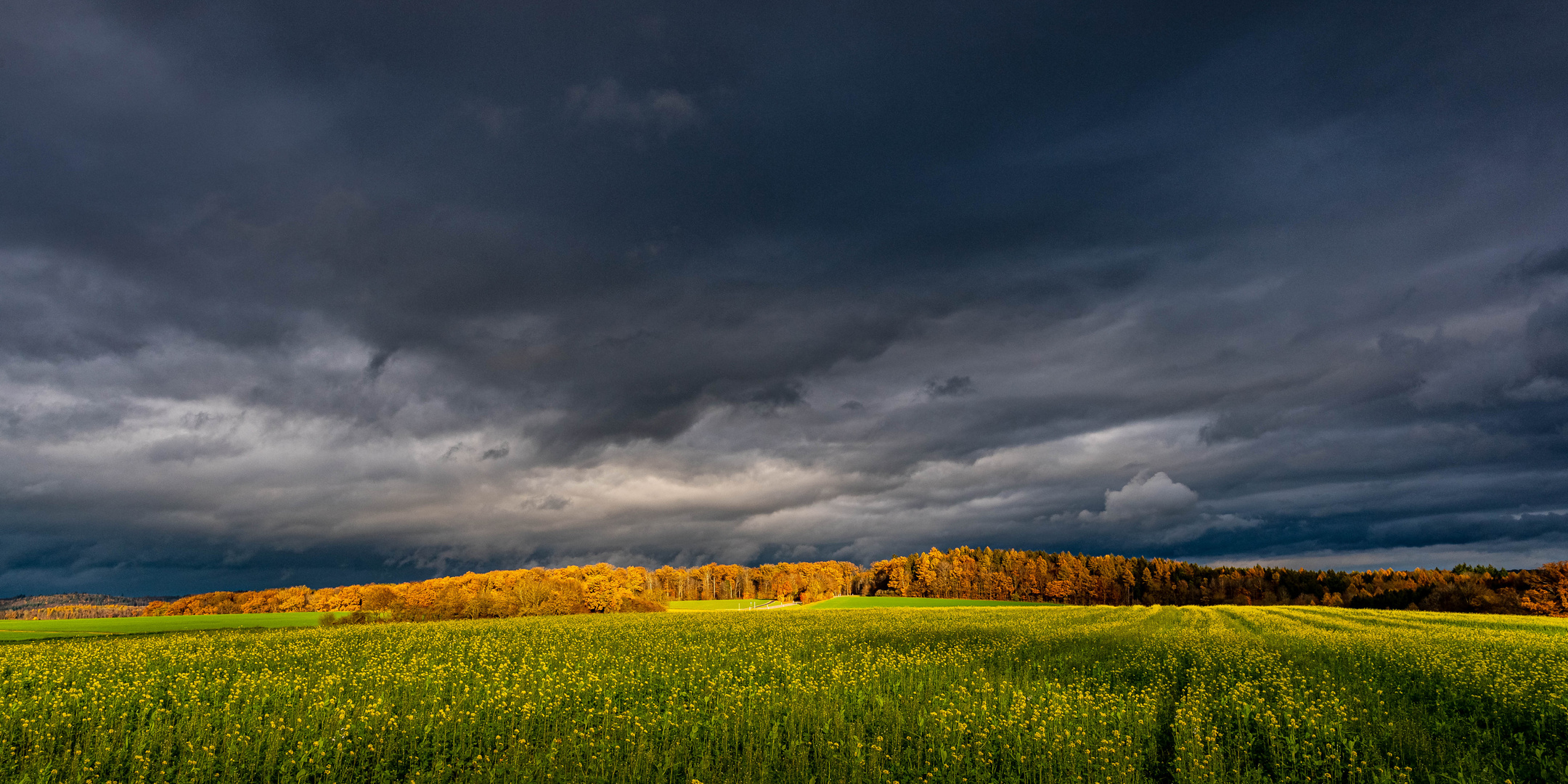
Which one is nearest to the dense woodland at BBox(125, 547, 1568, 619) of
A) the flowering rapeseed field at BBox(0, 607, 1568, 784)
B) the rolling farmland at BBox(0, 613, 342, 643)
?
the rolling farmland at BBox(0, 613, 342, 643)

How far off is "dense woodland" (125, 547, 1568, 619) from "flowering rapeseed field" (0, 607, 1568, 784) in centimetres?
6480

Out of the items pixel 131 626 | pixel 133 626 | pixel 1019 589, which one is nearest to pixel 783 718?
pixel 133 626

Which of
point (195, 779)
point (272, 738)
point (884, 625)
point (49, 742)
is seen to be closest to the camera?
point (195, 779)

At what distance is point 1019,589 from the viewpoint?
559 ft

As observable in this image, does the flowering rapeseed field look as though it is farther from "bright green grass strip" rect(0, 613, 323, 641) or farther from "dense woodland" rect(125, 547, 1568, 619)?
"dense woodland" rect(125, 547, 1568, 619)

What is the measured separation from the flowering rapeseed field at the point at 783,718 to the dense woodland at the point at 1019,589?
64803mm

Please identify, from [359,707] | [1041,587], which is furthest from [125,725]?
[1041,587]

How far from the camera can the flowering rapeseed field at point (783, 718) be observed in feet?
36.0

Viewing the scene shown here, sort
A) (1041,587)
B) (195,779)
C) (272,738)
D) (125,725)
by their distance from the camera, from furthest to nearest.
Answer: (1041,587), (125,725), (272,738), (195,779)

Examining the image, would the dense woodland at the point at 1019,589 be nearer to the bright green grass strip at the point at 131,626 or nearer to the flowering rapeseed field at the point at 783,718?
the bright green grass strip at the point at 131,626

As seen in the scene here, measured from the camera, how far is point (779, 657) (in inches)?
914

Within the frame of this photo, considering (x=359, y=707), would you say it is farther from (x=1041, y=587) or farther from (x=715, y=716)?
(x=1041, y=587)

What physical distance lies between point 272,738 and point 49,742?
186 inches

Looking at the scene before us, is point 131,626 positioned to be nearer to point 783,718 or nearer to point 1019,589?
point 783,718
